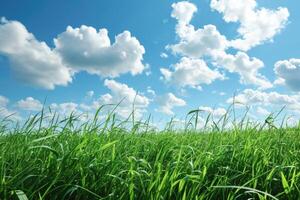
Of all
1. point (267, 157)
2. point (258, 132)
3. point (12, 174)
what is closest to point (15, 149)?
point (12, 174)

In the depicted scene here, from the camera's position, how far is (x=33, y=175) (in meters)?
3.59

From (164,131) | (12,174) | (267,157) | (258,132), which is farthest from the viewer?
(164,131)

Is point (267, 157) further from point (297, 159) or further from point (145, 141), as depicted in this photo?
point (145, 141)

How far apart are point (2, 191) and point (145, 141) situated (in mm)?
2365

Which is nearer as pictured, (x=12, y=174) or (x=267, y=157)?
(x=12, y=174)

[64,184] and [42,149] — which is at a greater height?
[42,149]

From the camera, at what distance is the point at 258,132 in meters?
6.73

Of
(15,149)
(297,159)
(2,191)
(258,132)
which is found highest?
(258,132)

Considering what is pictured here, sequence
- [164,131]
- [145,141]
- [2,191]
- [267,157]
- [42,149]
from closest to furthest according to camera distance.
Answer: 1. [2,191]
2. [42,149]
3. [267,157]
4. [145,141]
5. [164,131]

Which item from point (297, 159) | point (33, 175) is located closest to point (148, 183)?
point (33, 175)

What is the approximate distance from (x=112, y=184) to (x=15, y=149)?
49.6 inches

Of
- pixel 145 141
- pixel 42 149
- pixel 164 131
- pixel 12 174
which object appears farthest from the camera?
pixel 164 131

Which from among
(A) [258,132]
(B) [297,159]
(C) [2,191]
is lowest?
(C) [2,191]

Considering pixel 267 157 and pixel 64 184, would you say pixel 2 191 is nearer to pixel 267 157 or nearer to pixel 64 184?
pixel 64 184
